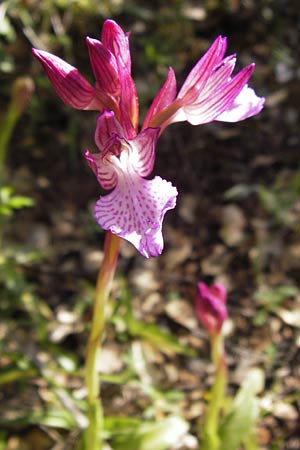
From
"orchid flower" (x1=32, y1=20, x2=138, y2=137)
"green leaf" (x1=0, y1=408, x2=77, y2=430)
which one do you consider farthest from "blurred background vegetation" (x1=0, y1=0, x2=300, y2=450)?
"orchid flower" (x1=32, y1=20, x2=138, y2=137)

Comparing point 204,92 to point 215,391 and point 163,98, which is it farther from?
point 215,391

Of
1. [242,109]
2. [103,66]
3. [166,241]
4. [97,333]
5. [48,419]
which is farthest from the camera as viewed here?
[166,241]

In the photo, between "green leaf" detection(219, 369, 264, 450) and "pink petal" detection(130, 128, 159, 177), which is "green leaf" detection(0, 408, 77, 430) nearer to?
"green leaf" detection(219, 369, 264, 450)

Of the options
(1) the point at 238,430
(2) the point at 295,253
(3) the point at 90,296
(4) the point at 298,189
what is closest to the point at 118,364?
(3) the point at 90,296

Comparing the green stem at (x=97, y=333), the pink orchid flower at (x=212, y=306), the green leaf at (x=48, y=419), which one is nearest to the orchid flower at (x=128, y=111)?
the green stem at (x=97, y=333)

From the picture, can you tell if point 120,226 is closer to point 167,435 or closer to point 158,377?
point 167,435

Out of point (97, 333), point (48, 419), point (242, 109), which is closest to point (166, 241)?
point (48, 419)

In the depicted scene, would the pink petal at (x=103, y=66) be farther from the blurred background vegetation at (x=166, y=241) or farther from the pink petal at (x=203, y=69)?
the blurred background vegetation at (x=166, y=241)
